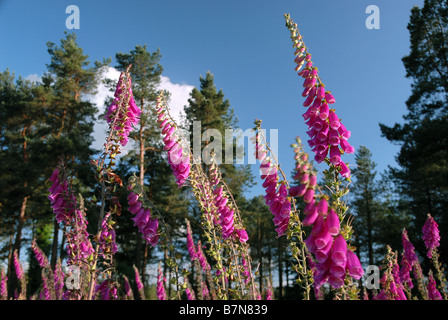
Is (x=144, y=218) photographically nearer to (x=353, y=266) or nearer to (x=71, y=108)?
(x=353, y=266)

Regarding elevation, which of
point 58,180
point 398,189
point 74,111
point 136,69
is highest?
point 136,69

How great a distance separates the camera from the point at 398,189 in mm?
19938

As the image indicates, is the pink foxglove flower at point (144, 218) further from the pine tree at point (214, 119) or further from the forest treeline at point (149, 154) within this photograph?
the pine tree at point (214, 119)

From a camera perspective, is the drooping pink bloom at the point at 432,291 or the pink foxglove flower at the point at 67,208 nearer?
the pink foxglove flower at the point at 67,208

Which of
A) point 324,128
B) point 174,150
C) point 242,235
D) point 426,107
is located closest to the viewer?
point 324,128

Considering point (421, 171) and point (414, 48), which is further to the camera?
point (414, 48)

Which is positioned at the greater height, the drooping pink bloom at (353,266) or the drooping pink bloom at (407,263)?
the drooping pink bloom at (353,266)

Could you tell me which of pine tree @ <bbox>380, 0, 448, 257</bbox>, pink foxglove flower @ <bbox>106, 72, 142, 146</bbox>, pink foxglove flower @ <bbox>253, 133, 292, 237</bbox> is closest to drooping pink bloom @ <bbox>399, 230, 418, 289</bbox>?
pink foxglove flower @ <bbox>253, 133, 292, 237</bbox>

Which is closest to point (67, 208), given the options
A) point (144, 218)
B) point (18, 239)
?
point (144, 218)

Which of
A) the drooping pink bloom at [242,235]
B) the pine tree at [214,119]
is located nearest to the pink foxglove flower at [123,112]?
the drooping pink bloom at [242,235]

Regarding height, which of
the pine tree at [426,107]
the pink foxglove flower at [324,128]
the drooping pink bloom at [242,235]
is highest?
the pine tree at [426,107]

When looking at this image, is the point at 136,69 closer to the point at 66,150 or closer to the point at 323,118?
the point at 66,150
